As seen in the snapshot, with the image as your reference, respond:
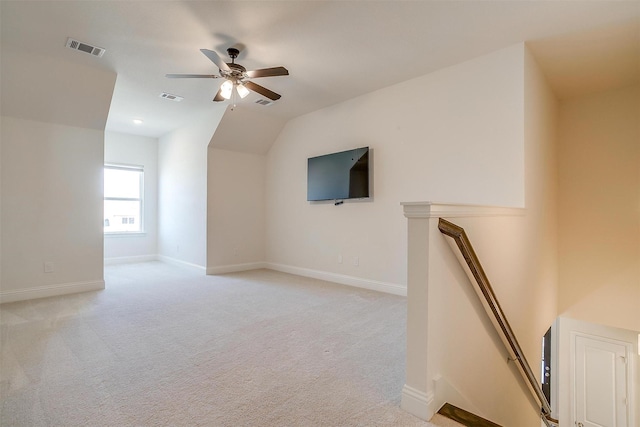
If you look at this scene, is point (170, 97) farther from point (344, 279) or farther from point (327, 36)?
point (344, 279)

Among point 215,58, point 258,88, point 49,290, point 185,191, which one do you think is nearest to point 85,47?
point 215,58

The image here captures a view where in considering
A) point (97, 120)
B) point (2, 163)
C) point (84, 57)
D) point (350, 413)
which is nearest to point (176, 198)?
point (97, 120)

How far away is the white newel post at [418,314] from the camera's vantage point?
1607 mm

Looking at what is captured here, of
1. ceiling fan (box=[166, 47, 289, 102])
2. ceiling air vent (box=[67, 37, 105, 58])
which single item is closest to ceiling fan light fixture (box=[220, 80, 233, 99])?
ceiling fan (box=[166, 47, 289, 102])

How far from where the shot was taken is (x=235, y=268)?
18.4ft

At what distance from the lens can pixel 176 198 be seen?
620 cm

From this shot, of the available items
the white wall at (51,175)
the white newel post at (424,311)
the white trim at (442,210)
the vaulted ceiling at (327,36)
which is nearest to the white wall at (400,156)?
the vaulted ceiling at (327,36)

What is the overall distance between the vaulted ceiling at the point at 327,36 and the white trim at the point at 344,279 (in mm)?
2727

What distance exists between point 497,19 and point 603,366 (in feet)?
18.3

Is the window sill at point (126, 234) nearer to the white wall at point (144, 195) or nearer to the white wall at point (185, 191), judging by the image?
the white wall at point (144, 195)

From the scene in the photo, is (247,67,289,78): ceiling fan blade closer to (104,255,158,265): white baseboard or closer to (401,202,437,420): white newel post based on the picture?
(401,202,437,420): white newel post

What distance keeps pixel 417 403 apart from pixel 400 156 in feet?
9.88

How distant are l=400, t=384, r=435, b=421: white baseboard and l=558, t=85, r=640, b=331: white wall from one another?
4.22 metres

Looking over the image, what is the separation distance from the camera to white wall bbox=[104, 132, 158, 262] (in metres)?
6.32
